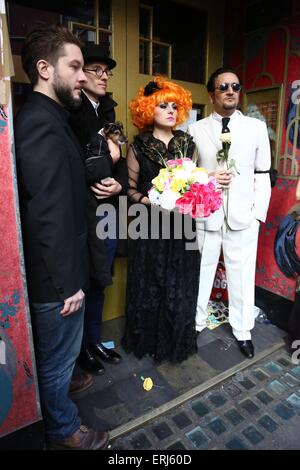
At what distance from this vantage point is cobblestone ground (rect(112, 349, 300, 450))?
1801mm

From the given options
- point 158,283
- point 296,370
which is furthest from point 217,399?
point 158,283

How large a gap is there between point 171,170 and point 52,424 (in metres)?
1.56

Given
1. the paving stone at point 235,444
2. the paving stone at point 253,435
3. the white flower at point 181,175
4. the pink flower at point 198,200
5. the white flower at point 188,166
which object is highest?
the white flower at point 188,166

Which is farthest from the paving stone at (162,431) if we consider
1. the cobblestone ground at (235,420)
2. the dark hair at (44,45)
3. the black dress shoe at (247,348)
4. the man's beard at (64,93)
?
the dark hair at (44,45)

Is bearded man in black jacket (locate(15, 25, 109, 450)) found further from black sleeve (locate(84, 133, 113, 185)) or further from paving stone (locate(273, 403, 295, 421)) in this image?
paving stone (locate(273, 403, 295, 421))

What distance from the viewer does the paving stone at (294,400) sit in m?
2.09

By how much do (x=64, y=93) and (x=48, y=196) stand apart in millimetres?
505

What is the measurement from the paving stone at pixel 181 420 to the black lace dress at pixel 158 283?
0.48m

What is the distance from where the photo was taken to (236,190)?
2.39m

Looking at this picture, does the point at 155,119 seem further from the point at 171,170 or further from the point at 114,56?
the point at 114,56

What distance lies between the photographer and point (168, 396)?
2.14 m

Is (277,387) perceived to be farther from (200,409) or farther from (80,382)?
(80,382)

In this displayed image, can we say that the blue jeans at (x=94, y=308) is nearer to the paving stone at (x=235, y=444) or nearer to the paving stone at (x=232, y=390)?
the paving stone at (x=232, y=390)

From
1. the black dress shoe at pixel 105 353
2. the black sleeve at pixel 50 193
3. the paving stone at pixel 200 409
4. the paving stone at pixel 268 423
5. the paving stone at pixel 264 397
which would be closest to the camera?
the black sleeve at pixel 50 193
